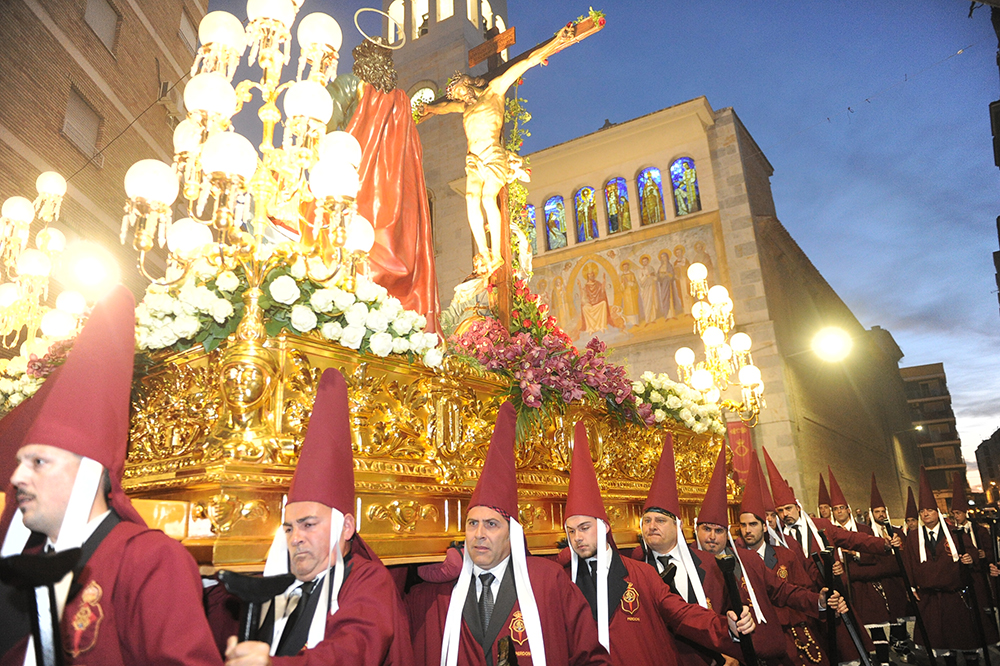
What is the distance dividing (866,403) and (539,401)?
26035mm

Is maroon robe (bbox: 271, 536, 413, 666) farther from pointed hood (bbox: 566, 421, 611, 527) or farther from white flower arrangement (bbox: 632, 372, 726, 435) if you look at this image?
white flower arrangement (bbox: 632, 372, 726, 435)

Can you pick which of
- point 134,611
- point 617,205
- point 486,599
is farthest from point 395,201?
point 617,205

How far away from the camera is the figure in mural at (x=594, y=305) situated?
1691cm

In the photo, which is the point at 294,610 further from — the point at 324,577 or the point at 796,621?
the point at 796,621

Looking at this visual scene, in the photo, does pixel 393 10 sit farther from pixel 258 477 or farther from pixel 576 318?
pixel 258 477

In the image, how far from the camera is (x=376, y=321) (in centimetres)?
352

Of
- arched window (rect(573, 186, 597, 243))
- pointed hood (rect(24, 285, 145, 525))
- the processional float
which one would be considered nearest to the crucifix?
the processional float

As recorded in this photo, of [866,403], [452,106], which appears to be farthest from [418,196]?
[866,403]

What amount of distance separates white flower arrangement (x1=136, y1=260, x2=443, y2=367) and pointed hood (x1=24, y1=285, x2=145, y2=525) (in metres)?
1.36

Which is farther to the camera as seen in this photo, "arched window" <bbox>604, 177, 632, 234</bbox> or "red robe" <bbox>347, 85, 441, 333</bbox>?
"arched window" <bbox>604, 177, 632, 234</bbox>

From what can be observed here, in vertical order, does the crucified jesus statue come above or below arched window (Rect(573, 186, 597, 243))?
below

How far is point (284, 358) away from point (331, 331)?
29cm

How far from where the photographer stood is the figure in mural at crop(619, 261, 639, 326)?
16.5 meters

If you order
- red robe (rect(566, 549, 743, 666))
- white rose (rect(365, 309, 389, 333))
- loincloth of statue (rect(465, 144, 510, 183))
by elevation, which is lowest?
red robe (rect(566, 549, 743, 666))
